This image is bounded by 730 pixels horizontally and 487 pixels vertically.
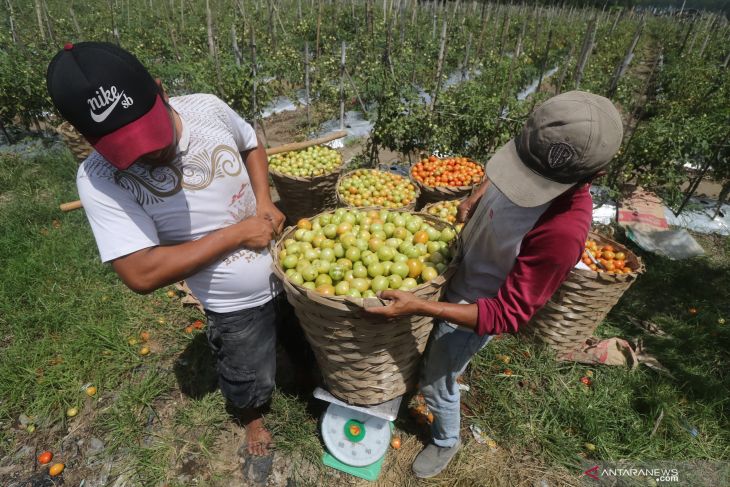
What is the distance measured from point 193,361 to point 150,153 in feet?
8.64

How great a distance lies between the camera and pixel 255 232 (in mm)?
2082

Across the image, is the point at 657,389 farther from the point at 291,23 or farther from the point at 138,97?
the point at 291,23

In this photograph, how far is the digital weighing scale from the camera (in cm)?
279

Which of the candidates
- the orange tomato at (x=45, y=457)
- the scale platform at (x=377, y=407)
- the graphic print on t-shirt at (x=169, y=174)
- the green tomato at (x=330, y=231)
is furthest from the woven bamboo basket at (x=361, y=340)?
the orange tomato at (x=45, y=457)

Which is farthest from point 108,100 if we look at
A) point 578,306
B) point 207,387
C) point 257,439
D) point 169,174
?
point 578,306

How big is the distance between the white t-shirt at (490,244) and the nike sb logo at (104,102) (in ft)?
5.72

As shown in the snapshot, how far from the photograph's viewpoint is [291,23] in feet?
56.9

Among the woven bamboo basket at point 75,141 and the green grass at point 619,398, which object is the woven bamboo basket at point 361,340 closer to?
the green grass at point 619,398

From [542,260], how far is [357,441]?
2085 mm

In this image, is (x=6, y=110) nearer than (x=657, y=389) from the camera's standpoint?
No

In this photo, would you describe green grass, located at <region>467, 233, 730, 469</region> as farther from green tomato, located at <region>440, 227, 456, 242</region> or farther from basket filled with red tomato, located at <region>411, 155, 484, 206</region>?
basket filled with red tomato, located at <region>411, 155, 484, 206</region>

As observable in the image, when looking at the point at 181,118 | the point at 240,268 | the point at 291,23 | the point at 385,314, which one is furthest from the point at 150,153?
the point at 291,23

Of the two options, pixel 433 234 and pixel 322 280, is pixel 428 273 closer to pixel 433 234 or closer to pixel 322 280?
pixel 433 234

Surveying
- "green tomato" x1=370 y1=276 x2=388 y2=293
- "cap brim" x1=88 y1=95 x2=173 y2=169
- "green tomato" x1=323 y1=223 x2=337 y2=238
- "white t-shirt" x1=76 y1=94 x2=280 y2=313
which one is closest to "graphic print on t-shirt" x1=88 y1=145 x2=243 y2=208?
"white t-shirt" x1=76 y1=94 x2=280 y2=313
